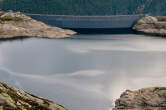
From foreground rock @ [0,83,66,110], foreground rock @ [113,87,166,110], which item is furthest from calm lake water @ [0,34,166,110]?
foreground rock @ [0,83,66,110]

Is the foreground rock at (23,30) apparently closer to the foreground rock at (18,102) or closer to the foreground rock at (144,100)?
the foreground rock at (144,100)

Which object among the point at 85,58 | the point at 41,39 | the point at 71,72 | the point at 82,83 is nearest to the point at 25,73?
the point at 71,72

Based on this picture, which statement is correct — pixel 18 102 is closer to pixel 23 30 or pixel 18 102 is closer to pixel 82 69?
pixel 82 69

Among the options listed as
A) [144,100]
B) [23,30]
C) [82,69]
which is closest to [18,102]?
[144,100]

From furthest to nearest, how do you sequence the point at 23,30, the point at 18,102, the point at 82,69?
1. the point at 23,30
2. the point at 82,69
3. the point at 18,102

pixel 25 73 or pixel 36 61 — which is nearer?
pixel 25 73

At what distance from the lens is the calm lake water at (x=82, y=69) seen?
7911cm

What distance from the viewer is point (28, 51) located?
445 ft

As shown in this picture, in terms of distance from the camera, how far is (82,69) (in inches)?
4107

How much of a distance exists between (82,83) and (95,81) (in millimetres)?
4719

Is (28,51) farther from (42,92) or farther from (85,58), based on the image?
(42,92)

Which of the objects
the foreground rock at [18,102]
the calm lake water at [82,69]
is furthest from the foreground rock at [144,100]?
the foreground rock at [18,102]

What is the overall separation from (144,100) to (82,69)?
38.7 meters

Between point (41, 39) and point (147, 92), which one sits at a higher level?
point (41, 39)
